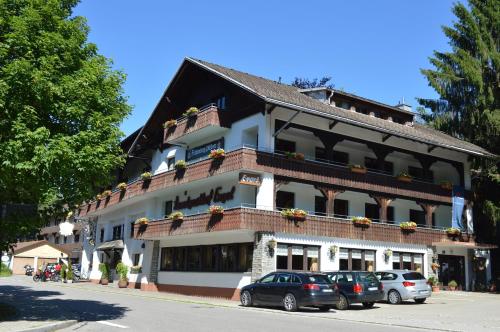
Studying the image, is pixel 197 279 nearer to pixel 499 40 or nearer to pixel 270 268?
pixel 270 268

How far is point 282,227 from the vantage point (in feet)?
87.8

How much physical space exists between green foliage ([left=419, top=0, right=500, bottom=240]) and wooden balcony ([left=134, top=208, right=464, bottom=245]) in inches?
229

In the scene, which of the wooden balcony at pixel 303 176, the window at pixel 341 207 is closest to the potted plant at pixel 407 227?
the wooden balcony at pixel 303 176

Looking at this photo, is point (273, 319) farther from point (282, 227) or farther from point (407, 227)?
point (407, 227)

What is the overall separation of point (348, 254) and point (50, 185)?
18.6 meters

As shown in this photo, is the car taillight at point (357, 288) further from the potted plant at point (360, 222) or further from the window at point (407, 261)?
the window at point (407, 261)

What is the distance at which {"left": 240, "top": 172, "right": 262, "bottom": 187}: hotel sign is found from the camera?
27.1 meters

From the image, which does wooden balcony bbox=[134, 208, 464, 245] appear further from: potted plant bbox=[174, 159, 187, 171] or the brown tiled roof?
the brown tiled roof

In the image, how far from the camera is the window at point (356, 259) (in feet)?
96.0

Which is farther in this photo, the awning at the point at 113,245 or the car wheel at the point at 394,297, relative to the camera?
the awning at the point at 113,245

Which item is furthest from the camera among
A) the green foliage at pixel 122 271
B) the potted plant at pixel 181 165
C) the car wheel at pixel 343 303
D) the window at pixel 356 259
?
the green foliage at pixel 122 271

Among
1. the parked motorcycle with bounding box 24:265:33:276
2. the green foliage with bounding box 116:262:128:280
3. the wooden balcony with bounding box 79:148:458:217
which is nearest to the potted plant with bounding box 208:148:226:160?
the wooden balcony with bounding box 79:148:458:217

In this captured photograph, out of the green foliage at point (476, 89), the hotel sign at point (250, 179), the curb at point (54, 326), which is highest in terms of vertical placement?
the green foliage at point (476, 89)

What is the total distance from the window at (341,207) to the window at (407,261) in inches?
147
